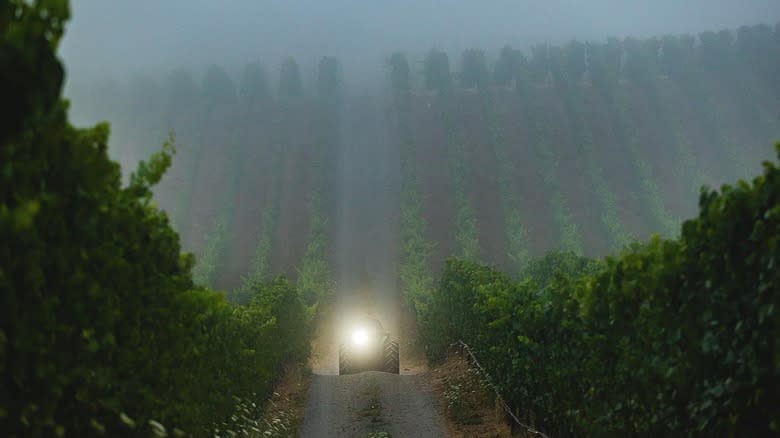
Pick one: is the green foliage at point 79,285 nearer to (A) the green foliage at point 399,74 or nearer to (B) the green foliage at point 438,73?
(B) the green foliage at point 438,73

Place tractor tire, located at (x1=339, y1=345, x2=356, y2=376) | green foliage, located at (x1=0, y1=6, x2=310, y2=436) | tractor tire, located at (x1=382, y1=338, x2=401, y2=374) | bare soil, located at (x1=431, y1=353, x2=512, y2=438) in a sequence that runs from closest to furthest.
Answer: green foliage, located at (x1=0, y1=6, x2=310, y2=436), bare soil, located at (x1=431, y1=353, x2=512, y2=438), tractor tire, located at (x1=382, y1=338, x2=401, y2=374), tractor tire, located at (x1=339, y1=345, x2=356, y2=376)

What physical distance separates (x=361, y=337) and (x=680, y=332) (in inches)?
859

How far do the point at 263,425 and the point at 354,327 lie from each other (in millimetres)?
12466

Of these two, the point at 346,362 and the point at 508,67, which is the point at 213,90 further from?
the point at 346,362

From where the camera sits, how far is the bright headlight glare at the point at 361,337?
27828mm

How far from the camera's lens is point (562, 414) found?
11.5 meters

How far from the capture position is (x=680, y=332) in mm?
6652

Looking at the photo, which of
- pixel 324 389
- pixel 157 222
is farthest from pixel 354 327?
pixel 157 222

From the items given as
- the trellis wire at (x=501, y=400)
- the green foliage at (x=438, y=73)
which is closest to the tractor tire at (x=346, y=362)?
the trellis wire at (x=501, y=400)

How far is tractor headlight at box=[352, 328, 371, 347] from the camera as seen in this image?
91.3 feet

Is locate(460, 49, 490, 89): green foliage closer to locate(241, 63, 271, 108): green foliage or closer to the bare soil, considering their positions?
locate(241, 63, 271, 108): green foliage

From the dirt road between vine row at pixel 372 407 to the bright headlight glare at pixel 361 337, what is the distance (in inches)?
68.9

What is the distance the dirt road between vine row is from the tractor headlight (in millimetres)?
1727

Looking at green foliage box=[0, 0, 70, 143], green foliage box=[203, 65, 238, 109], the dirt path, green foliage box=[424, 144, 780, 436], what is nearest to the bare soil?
the dirt path
